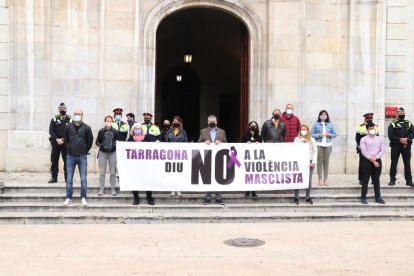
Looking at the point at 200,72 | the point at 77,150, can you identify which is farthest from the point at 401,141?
the point at 200,72

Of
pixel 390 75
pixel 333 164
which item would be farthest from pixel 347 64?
pixel 333 164

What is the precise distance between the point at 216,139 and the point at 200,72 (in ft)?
46.1

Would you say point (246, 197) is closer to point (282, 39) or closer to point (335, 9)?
point (282, 39)

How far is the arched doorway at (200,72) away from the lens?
2227 cm

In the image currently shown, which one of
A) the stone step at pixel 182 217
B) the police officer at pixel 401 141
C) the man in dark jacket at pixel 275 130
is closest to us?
the stone step at pixel 182 217

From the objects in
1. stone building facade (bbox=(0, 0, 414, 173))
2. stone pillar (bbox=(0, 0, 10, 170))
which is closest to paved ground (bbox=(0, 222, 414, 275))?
stone building facade (bbox=(0, 0, 414, 173))

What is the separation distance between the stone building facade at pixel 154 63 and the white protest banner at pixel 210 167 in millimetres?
3919

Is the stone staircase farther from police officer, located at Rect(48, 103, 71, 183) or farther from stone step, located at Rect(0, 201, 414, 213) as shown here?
police officer, located at Rect(48, 103, 71, 183)

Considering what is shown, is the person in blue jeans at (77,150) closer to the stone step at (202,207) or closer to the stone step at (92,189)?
the stone step at (202,207)

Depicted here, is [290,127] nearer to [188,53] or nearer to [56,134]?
[56,134]

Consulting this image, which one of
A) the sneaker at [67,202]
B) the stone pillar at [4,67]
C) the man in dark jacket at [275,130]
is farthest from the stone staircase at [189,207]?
the stone pillar at [4,67]

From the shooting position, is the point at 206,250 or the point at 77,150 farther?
the point at 77,150

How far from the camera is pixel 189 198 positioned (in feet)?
36.8

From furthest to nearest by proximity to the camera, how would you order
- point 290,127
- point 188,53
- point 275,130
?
point 188,53, point 290,127, point 275,130
